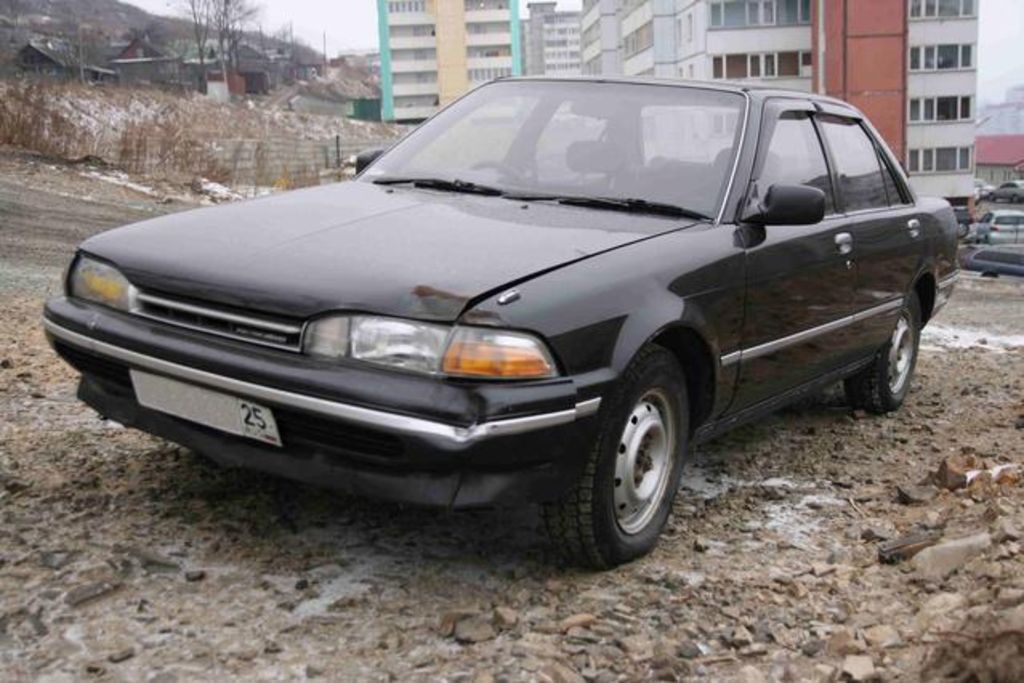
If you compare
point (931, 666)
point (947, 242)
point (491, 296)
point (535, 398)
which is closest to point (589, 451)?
point (535, 398)

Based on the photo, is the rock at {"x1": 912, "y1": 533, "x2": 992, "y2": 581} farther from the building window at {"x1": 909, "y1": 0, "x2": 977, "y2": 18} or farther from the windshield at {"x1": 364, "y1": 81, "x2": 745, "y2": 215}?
the building window at {"x1": 909, "y1": 0, "x2": 977, "y2": 18}

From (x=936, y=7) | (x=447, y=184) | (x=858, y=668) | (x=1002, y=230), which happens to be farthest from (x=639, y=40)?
(x=858, y=668)

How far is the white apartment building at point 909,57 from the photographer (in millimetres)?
55188

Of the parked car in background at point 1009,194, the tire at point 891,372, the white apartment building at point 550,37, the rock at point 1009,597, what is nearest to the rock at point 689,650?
the rock at point 1009,597

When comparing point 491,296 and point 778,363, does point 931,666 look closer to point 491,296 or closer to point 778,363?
point 491,296

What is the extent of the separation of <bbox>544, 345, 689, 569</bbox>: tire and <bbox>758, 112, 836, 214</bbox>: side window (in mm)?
1175

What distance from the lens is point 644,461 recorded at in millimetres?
3393

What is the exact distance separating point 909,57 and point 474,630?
58.7 metres

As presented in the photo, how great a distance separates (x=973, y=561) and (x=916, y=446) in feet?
6.62

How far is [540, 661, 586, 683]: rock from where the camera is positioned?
2.61m

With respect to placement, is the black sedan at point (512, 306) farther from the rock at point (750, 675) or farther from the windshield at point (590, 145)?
the rock at point (750, 675)

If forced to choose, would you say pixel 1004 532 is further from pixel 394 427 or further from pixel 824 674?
pixel 394 427

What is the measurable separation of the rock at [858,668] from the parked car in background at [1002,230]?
44.6 m

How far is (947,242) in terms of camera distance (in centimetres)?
597
